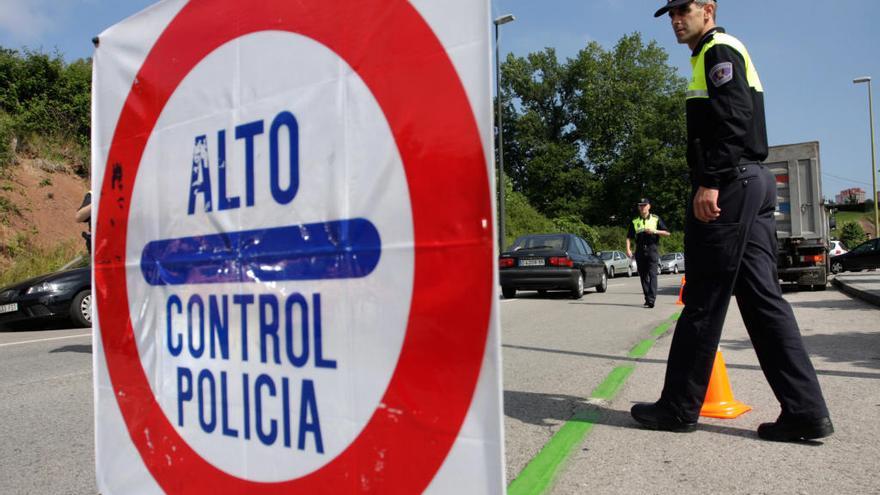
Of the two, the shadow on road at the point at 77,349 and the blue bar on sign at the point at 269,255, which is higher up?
the blue bar on sign at the point at 269,255

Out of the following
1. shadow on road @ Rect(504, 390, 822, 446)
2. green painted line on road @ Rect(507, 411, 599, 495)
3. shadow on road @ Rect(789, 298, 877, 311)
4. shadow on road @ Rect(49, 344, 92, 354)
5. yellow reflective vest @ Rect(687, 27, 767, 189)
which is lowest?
shadow on road @ Rect(789, 298, 877, 311)

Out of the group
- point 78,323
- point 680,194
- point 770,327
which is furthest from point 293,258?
point 680,194

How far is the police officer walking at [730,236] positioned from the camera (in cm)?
286

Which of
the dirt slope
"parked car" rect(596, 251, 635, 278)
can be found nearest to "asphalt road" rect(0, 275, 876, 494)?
the dirt slope

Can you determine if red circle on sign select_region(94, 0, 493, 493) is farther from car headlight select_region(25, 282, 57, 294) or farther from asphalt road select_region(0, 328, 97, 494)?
car headlight select_region(25, 282, 57, 294)

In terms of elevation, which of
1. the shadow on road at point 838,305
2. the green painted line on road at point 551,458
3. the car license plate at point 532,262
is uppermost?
the car license plate at point 532,262

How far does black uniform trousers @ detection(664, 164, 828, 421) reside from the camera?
9.48 ft

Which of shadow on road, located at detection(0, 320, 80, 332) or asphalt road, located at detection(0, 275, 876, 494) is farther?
shadow on road, located at detection(0, 320, 80, 332)

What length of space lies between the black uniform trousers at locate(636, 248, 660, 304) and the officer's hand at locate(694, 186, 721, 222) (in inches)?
296

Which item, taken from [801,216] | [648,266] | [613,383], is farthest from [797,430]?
[801,216]

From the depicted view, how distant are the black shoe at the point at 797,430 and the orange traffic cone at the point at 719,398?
479mm

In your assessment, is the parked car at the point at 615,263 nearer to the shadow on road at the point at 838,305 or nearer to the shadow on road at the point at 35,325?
the shadow on road at the point at 838,305

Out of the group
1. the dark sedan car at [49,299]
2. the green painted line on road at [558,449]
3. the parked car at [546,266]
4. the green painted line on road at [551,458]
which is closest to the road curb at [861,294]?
the parked car at [546,266]

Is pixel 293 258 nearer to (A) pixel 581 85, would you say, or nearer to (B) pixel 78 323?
(B) pixel 78 323
